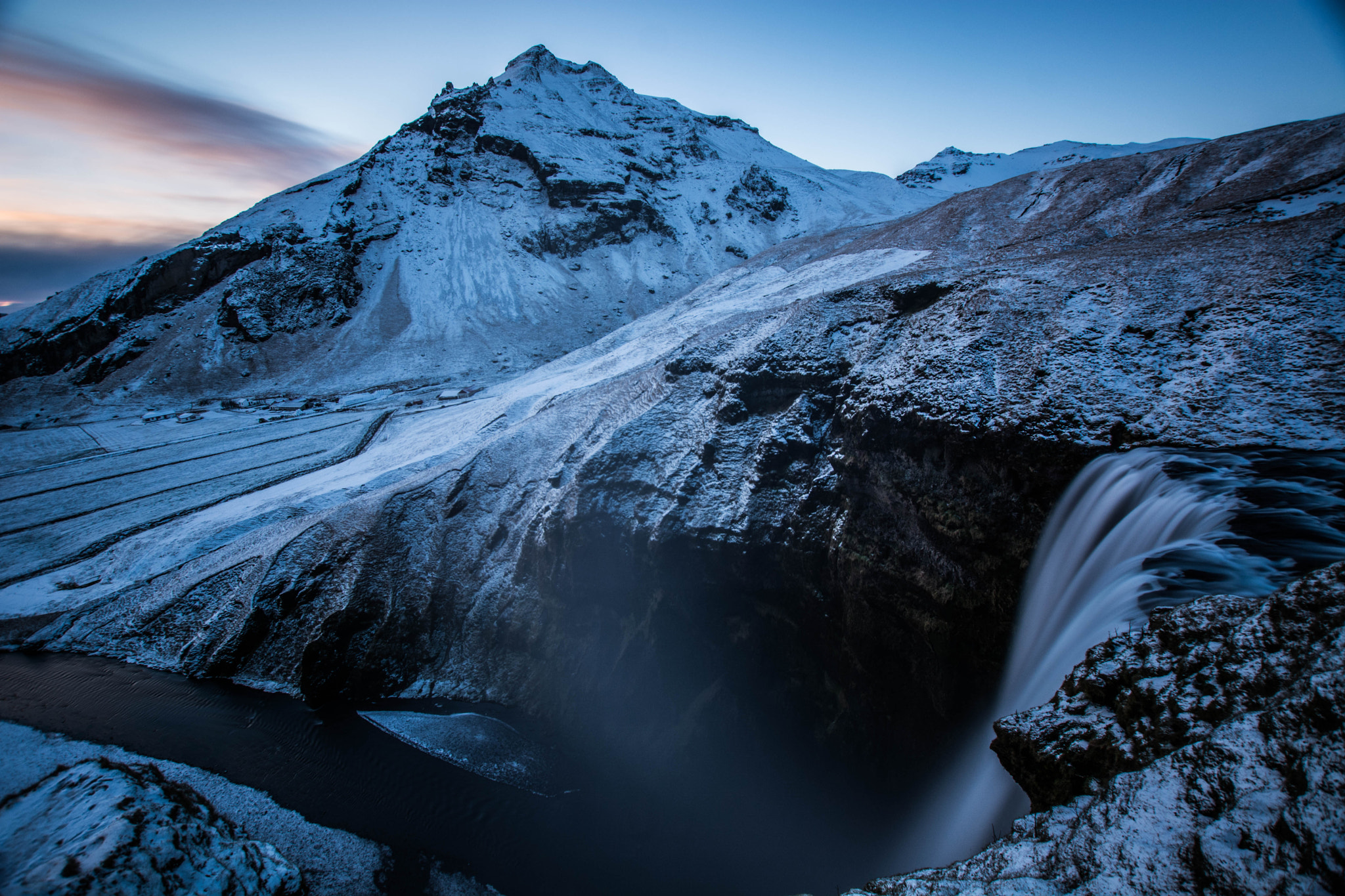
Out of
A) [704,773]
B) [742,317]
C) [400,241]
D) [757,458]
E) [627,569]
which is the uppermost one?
[400,241]

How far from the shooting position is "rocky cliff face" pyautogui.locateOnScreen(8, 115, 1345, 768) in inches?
307

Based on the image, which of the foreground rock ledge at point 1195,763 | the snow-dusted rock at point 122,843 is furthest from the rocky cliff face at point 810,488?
the snow-dusted rock at point 122,843

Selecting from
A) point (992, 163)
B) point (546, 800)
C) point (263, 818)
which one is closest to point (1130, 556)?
point (546, 800)

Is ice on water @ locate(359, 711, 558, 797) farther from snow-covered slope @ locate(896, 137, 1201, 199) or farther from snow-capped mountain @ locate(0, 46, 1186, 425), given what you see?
snow-covered slope @ locate(896, 137, 1201, 199)

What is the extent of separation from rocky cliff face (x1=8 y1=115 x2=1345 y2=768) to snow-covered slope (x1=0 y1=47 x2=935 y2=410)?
35.5 meters

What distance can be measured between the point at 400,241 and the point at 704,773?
242 ft

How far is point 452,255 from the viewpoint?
66.9m

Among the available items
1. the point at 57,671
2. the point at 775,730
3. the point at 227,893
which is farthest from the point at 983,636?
the point at 57,671

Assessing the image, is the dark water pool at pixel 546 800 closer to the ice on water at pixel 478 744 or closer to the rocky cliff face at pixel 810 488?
the ice on water at pixel 478 744

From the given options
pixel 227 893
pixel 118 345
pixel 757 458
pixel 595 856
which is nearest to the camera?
pixel 227 893

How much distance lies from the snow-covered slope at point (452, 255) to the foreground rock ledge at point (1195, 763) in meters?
50.1

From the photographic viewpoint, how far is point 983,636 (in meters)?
7.85

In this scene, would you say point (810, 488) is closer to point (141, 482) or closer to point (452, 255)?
point (141, 482)

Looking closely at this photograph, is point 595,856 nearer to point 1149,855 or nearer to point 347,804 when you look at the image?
point 347,804
